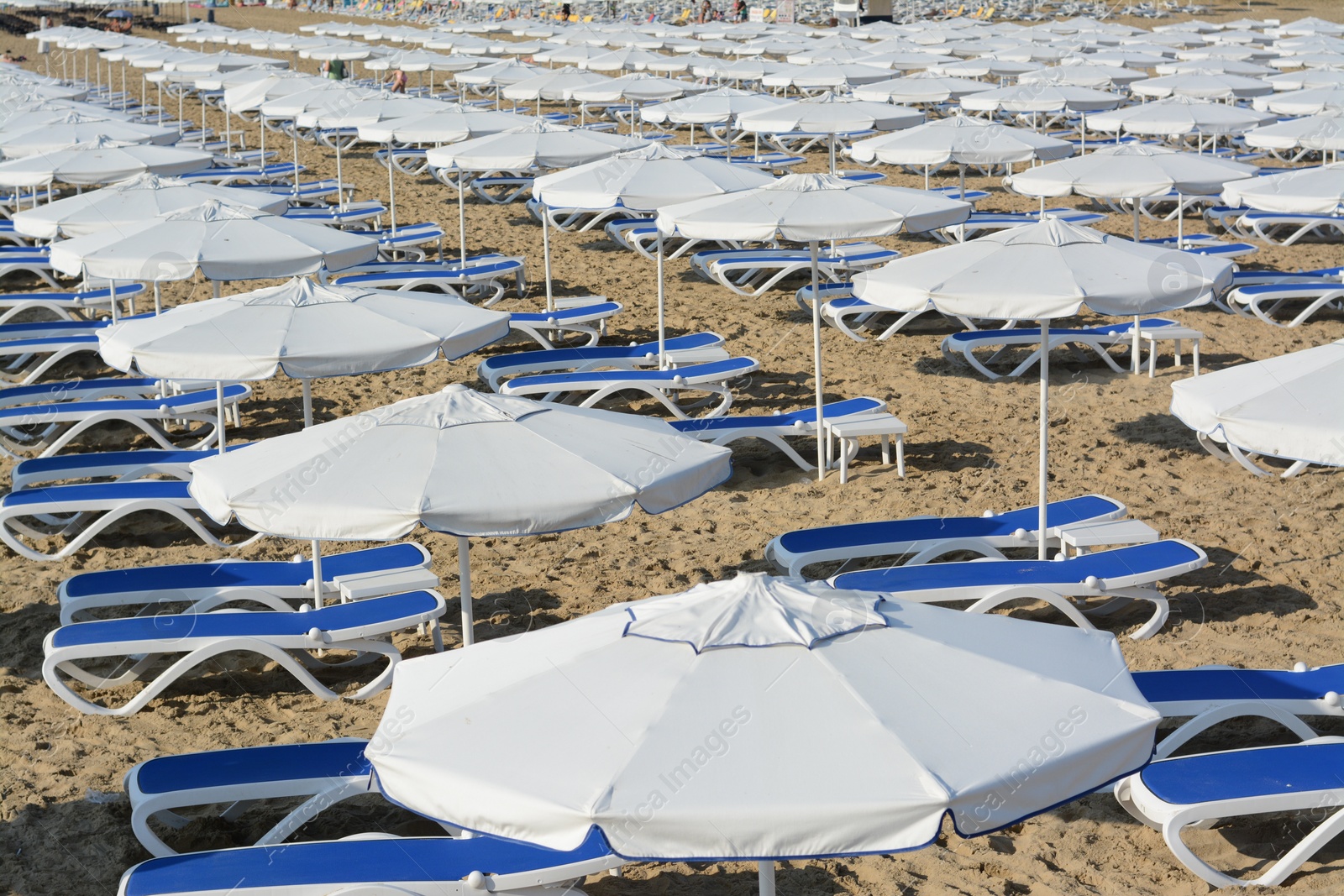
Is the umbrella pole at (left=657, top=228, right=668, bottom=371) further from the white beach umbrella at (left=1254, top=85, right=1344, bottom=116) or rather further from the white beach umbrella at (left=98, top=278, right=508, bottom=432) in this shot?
the white beach umbrella at (left=1254, top=85, right=1344, bottom=116)

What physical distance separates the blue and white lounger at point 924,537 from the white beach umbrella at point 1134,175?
4552 millimetres

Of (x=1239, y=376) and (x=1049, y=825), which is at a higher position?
(x=1239, y=376)

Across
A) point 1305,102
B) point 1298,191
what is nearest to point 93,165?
point 1298,191

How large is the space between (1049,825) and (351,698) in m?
2.96

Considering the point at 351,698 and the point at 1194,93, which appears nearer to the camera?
the point at 351,698

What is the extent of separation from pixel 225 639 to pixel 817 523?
137 inches

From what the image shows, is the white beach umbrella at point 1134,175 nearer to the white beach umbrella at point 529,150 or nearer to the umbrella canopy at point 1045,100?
the white beach umbrella at point 529,150

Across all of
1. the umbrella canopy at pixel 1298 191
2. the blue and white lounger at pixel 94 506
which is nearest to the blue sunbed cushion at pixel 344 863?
the blue and white lounger at pixel 94 506

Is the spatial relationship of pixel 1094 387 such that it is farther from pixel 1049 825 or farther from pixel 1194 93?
pixel 1194 93

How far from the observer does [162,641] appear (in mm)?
5469

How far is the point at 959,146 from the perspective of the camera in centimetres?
1231

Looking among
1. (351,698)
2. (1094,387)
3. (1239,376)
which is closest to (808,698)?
(1239,376)

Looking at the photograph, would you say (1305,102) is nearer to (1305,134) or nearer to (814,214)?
(1305,134)

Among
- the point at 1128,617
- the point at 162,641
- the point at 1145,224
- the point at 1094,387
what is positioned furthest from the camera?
the point at 1145,224
